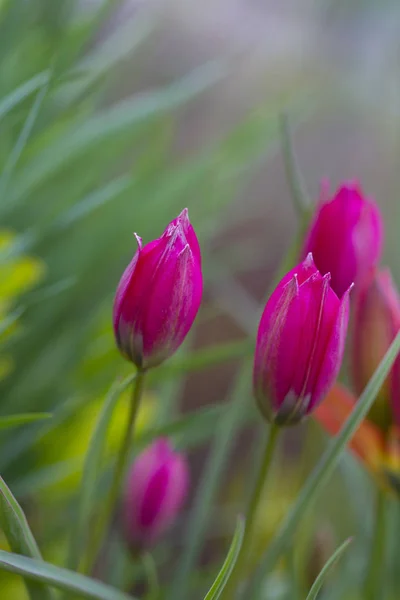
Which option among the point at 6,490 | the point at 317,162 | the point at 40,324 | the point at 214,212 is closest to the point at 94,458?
the point at 6,490

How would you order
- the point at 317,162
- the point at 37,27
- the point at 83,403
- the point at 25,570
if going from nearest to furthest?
the point at 25,570 → the point at 83,403 → the point at 37,27 → the point at 317,162

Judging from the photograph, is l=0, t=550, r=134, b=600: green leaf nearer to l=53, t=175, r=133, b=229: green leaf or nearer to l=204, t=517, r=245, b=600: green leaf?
l=204, t=517, r=245, b=600: green leaf

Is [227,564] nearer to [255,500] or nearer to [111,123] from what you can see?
[255,500]

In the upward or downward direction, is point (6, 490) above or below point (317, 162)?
below

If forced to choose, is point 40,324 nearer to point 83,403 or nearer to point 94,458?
point 83,403

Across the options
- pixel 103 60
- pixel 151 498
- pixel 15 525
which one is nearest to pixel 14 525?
pixel 15 525

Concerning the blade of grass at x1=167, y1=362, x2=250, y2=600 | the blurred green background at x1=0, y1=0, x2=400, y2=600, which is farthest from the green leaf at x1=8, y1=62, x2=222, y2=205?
the blade of grass at x1=167, y1=362, x2=250, y2=600
